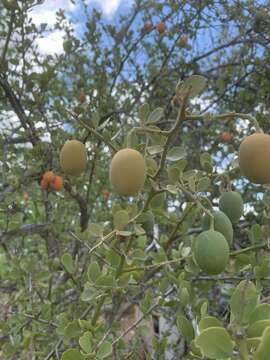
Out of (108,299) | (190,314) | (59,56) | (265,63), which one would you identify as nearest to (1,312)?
(108,299)

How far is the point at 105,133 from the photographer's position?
1029mm

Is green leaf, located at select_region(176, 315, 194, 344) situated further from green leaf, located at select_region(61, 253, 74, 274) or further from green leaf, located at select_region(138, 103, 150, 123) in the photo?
green leaf, located at select_region(61, 253, 74, 274)

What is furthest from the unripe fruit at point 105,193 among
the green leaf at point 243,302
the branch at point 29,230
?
the green leaf at point 243,302

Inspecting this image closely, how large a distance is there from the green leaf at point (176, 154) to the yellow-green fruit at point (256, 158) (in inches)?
6.4

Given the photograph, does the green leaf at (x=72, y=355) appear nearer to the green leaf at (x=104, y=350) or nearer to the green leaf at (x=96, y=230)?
the green leaf at (x=104, y=350)

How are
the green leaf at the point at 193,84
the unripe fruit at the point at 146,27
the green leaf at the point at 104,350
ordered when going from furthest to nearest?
the unripe fruit at the point at 146,27
the green leaf at the point at 104,350
the green leaf at the point at 193,84

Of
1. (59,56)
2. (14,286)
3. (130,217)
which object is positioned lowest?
(14,286)

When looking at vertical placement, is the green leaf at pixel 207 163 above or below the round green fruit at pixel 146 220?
above

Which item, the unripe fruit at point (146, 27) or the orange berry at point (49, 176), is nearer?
the orange berry at point (49, 176)

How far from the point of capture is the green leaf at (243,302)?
0.65m

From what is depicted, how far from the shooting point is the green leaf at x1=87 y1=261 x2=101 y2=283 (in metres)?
1.14

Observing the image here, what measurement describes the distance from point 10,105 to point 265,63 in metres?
1.57

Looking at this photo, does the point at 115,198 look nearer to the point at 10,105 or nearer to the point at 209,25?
the point at 10,105

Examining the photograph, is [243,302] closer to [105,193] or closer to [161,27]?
[105,193]
